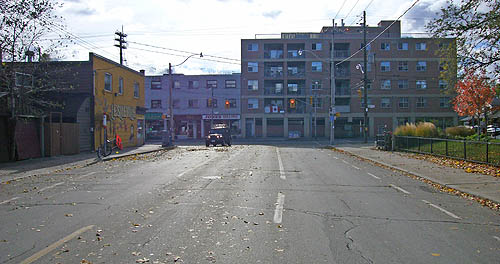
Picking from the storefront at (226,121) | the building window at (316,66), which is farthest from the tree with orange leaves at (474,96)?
the storefront at (226,121)

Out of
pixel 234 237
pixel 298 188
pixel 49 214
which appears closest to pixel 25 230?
pixel 49 214

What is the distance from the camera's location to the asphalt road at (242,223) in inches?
221

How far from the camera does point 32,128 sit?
70.3ft

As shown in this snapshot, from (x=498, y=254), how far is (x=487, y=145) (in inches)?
489

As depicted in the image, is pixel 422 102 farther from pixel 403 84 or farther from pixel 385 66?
pixel 385 66

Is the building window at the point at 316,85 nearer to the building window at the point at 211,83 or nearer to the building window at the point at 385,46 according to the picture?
the building window at the point at 385,46

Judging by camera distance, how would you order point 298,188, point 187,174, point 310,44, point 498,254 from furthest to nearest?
point 310,44 → point 187,174 → point 298,188 → point 498,254

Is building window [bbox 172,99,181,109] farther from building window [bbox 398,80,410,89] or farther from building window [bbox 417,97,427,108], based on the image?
building window [bbox 417,97,427,108]

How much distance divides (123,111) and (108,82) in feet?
11.3

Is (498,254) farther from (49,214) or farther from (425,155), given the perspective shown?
(425,155)

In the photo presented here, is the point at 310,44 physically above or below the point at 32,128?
above

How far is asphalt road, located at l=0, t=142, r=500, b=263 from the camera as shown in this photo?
5617 mm

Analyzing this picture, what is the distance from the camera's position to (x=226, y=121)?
2608 inches

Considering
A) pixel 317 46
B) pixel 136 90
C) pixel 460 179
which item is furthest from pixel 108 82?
pixel 317 46
